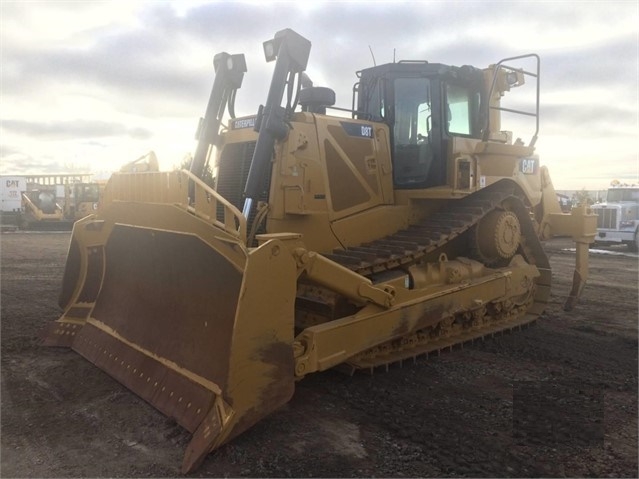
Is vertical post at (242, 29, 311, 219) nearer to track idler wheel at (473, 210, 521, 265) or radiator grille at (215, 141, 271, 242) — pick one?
radiator grille at (215, 141, 271, 242)

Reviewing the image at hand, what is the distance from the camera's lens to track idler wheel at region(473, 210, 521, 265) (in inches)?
248

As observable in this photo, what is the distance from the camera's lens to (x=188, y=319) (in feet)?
14.8

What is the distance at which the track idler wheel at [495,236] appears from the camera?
630cm

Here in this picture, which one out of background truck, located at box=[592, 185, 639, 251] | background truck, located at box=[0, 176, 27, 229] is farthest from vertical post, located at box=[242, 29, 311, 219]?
background truck, located at box=[0, 176, 27, 229]

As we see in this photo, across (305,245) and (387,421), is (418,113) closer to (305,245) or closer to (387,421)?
(305,245)

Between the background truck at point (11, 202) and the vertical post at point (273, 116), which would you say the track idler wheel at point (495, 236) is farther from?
the background truck at point (11, 202)

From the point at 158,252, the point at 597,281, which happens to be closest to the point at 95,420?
the point at 158,252

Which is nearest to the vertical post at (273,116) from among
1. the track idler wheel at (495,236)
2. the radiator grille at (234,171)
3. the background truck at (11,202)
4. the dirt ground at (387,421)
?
the radiator grille at (234,171)

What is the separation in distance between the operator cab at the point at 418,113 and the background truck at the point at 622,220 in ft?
47.8

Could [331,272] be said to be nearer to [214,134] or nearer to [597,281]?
[214,134]

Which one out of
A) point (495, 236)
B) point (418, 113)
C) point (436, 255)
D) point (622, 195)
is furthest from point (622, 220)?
point (436, 255)

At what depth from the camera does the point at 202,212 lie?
414 cm

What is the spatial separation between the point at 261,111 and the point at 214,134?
4.36ft

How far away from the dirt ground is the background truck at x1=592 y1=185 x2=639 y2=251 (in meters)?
13.8
